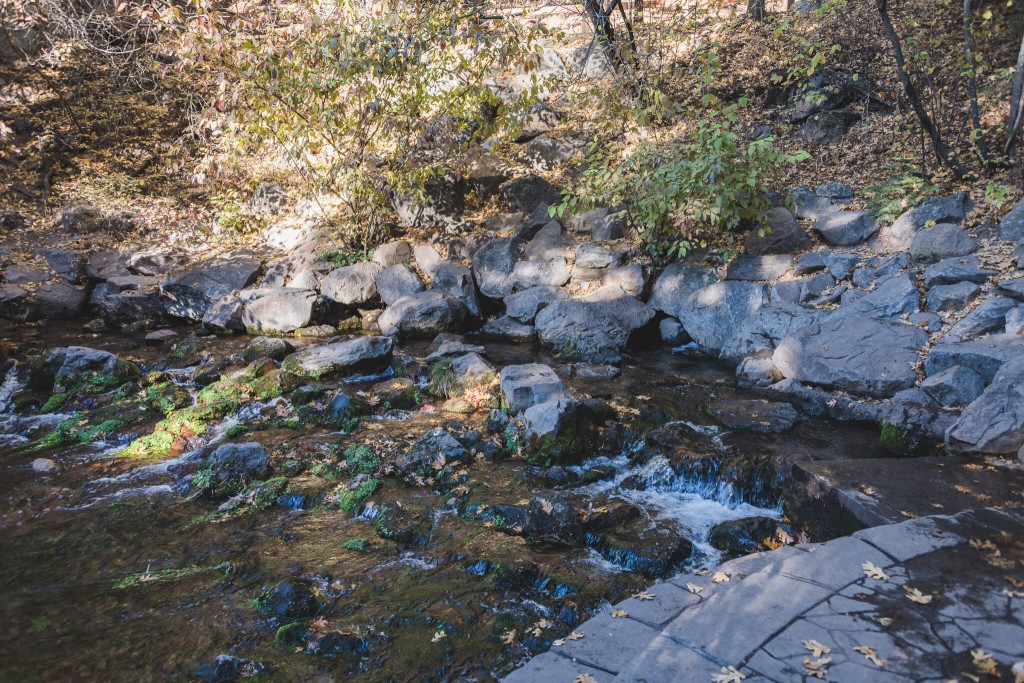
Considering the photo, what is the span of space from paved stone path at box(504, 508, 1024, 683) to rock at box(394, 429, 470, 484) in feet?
10.1

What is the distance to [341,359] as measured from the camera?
908cm

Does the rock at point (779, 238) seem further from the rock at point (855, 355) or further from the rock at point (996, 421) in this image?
the rock at point (996, 421)

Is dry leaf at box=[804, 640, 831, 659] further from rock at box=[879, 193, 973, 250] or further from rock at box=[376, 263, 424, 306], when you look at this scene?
rock at box=[376, 263, 424, 306]

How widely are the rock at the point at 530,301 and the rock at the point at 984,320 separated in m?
5.66

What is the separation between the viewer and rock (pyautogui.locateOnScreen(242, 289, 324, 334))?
11.2 m

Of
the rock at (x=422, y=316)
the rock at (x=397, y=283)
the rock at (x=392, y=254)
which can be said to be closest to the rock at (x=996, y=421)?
the rock at (x=422, y=316)

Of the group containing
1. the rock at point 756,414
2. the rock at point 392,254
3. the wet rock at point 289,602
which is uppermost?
the rock at point 392,254

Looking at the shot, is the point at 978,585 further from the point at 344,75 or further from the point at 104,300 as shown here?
the point at 104,300

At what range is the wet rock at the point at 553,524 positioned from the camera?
17.0 feet

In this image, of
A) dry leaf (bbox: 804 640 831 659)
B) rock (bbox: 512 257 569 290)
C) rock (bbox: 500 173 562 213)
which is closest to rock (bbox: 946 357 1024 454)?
dry leaf (bbox: 804 640 831 659)

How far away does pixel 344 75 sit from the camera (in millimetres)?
9945

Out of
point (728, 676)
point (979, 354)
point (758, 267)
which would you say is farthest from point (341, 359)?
point (979, 354)

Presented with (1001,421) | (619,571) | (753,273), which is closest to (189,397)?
(619,571)

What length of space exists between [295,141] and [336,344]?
14.1 ft
